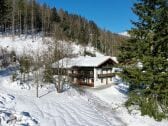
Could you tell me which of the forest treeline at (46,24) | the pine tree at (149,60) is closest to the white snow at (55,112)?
the pine tree at (149,60)

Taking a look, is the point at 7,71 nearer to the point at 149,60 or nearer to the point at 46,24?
the point at 149,60

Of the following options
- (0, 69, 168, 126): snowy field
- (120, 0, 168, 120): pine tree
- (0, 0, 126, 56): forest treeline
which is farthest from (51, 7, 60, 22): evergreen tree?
Answer: (120, 0, 168, 120): pine tree

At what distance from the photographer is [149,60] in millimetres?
23484

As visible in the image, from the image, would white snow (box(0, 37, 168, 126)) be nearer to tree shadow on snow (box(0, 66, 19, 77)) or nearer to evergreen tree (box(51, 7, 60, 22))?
tree shadow on snow (box(0, 66, 19, 77))

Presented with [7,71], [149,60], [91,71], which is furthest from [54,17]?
[149,60]

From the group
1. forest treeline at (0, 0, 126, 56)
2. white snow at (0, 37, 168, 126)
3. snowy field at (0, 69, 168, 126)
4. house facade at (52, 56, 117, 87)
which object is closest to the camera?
snowy field at (0, 69, 168, 126)

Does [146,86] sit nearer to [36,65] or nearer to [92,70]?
[36,65]

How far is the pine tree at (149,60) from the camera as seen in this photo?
77.1 ft

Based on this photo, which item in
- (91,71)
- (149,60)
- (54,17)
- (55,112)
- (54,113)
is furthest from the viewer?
(54,17)

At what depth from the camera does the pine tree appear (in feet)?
77.1

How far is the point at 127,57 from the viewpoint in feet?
85.9

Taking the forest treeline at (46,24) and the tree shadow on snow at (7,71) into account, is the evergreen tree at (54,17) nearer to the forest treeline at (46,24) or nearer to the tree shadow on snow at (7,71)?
the forest treeline at (46,24)

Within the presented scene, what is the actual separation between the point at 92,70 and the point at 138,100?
23728 mm

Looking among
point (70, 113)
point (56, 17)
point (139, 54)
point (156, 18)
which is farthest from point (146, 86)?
point (56, 17)
